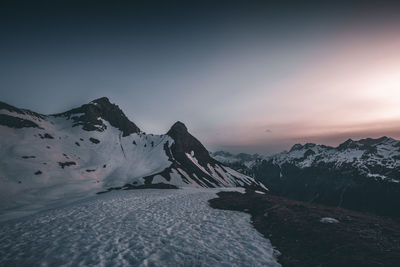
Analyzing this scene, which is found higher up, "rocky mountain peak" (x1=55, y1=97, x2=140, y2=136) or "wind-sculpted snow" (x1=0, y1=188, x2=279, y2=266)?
"rocky mountain peak" (x1=55, y1=97, x2=140, y2=136)

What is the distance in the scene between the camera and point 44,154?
10125 centimetres

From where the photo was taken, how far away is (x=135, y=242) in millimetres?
11992

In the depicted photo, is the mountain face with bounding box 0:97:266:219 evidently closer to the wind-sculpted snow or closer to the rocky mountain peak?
the rocky mountain peak

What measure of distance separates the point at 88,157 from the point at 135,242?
13045cm

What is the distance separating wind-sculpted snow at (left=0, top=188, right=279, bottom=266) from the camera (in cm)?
991

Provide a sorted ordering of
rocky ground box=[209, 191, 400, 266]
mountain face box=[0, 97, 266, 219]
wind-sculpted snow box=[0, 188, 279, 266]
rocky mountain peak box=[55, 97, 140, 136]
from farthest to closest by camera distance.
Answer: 1. rocky mountain peak box=[55, 97, 140, 136]
2. mountain face box=[0, 97, 266, 219]
3. rocky ground box=[209, 191, 400, 266]
4. wind-sculpted snow box=[0, 188, 279, 266]

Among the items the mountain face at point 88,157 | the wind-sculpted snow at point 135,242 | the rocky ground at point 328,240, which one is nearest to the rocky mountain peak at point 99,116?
the mountain face at point 88,157

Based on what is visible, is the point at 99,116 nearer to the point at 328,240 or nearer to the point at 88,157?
the point at 88,157

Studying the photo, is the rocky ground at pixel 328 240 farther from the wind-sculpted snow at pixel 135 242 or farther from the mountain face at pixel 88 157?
the mountain face at pixel 88 157

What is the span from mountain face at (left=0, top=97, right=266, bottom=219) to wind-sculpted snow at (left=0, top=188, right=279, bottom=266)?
58.3 metres

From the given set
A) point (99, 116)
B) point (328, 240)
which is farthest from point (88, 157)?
point (328, 240)

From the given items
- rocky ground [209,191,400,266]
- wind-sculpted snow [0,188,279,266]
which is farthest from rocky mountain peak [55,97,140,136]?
rocky ground [209,191,400,266]

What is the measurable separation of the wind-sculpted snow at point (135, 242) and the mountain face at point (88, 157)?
58.3m

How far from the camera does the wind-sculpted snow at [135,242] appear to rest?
991cm
